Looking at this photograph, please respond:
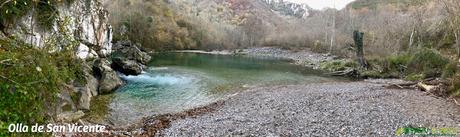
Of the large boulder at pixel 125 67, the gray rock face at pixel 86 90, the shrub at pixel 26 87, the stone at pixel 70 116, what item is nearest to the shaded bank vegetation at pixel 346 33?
the stone at pixel 70 116

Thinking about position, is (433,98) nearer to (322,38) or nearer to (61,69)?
(61,69)

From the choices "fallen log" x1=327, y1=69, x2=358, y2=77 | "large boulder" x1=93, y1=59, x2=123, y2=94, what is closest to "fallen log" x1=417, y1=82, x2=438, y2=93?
"fallen log" x1=327, y1=69, x2=358, y2=77

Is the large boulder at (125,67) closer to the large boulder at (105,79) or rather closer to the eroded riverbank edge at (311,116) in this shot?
the large boulder at (105,79)

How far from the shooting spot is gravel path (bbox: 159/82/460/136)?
1450 centimetres

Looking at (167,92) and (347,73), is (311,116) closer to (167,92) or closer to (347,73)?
(167,92)

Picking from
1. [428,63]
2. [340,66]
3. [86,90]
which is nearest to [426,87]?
[428,63]

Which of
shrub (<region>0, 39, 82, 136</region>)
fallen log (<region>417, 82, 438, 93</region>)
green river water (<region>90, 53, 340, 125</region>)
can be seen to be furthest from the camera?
fallen log (<region>417, 82, 438, 93</region>)

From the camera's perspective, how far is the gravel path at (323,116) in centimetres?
1450

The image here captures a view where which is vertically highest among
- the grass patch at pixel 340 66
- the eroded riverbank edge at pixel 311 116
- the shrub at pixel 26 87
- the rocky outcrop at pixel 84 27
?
the rocky outcrop at pixel 84 27

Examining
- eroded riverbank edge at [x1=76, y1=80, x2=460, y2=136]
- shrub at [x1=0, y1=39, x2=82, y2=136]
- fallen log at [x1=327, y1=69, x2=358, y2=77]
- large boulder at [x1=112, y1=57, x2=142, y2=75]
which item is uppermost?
shrub at [x1=0, y1=39, x2=82, y2=136]

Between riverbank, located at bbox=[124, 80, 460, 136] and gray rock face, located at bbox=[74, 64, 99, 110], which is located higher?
gray rock face, located at bbox=[74, 64, 99, 110]

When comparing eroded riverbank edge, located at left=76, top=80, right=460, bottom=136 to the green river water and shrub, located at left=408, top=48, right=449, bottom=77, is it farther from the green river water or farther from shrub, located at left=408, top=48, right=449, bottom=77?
shrub, located at left=408, top=48, right=449, bottom=77

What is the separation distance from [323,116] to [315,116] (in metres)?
0.36

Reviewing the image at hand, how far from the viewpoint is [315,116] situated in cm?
1702
